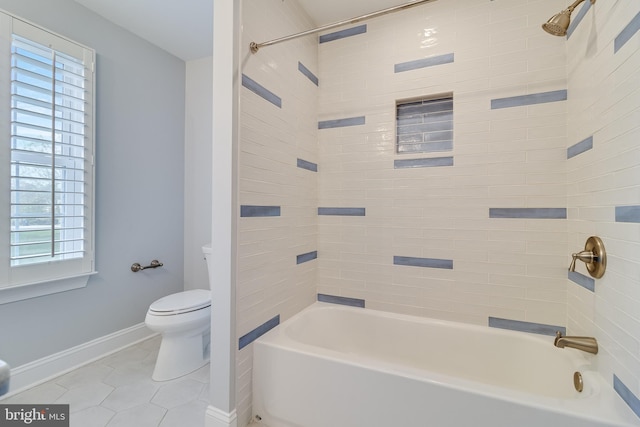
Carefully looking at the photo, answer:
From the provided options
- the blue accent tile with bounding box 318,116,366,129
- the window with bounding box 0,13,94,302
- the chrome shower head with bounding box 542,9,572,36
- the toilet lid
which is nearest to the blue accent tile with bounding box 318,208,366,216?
the blue accent tile with bounding box 318,116,366,129

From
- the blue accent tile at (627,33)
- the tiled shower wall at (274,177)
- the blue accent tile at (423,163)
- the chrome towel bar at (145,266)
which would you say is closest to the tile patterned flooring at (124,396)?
the tiled shower wall at (274,177)

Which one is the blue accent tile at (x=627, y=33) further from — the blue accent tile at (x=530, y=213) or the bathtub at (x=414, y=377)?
the bathtub at (x=414, y=377)

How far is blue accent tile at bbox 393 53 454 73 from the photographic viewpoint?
1764mm

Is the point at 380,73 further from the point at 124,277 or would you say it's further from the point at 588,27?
the point at 124,277

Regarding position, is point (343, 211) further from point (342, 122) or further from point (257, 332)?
point (257, 332)

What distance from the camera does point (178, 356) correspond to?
192 cm

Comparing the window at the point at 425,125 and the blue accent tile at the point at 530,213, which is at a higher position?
the window at the point at 425,125

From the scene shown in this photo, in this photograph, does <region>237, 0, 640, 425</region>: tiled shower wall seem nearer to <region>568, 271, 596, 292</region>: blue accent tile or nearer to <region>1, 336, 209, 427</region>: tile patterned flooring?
<region>568, 271, 596, 292</region>: blue accent tile

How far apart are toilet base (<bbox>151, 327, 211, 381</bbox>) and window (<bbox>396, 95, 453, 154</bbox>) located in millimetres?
1987

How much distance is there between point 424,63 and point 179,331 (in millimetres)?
2406

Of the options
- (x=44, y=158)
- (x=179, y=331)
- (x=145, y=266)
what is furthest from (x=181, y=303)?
(x=44, y=158)

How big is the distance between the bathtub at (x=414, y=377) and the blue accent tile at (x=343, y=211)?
68 centimetres

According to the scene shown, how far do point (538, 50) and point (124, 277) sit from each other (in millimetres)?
3281

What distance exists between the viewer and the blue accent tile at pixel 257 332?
4.70ft
